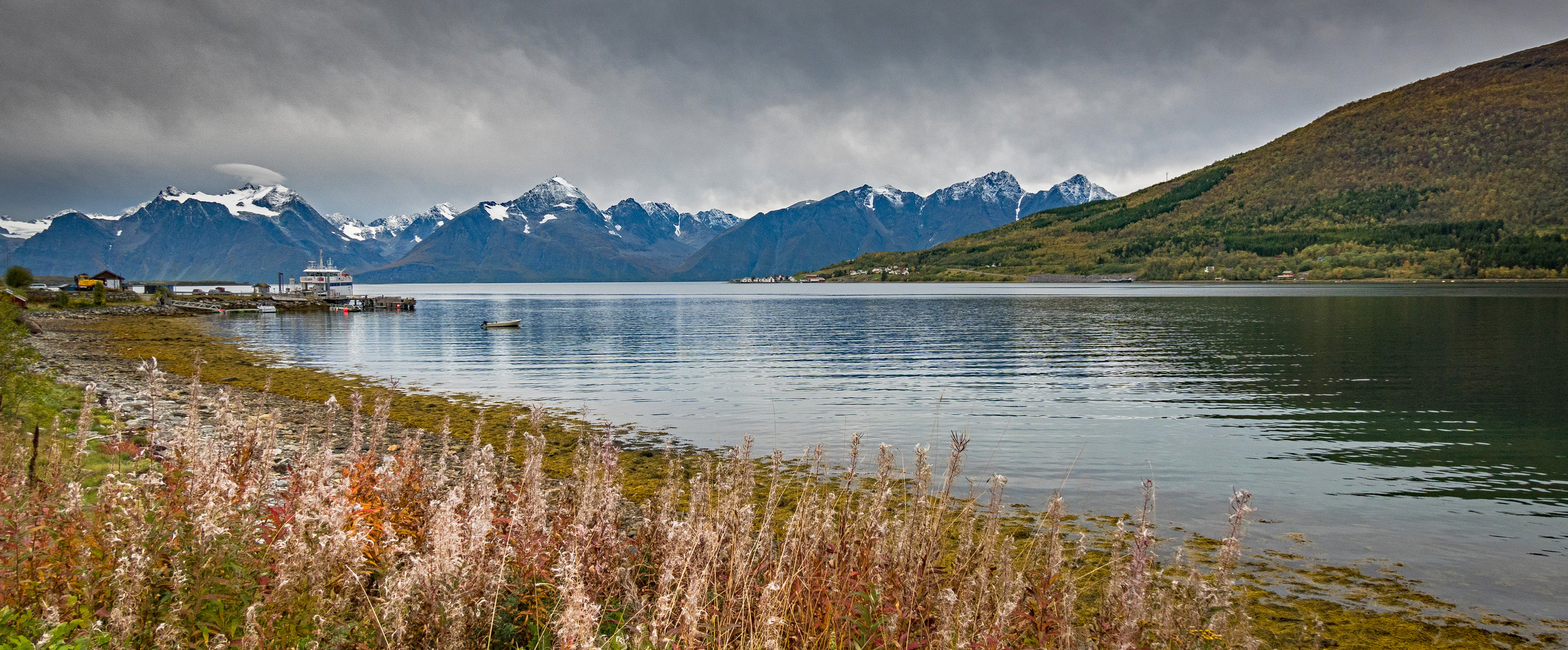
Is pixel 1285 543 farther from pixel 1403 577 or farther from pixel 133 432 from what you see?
pixel 133 432

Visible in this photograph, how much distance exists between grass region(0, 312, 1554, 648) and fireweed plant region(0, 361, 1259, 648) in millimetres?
28

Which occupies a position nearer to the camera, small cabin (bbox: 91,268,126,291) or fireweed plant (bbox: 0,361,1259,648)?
fireweed plant (bbox: 0,361,1259,648)

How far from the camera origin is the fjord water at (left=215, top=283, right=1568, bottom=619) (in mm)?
14164

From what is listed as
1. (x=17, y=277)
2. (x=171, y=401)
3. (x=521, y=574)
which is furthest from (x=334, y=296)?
(x=521, y=574)

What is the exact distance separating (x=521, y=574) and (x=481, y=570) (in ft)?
4.45

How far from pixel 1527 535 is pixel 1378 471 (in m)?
4.91

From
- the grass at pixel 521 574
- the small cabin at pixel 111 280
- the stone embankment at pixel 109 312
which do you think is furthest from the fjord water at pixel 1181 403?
the small cabin at pixel 111 280

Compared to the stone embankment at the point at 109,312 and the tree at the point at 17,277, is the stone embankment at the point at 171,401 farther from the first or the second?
the tree at the point at 17,277

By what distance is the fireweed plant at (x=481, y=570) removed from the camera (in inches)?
174

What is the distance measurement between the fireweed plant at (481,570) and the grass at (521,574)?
0.09 ft

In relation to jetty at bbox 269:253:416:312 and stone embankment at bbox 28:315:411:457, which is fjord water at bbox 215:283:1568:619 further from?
jetty at bbox 269:253:416:312

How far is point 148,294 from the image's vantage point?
430ft

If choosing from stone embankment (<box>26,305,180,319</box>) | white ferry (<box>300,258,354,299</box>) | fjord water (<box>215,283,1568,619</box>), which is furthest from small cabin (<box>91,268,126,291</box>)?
fjord water (<box>215,283,1568,619</box>)

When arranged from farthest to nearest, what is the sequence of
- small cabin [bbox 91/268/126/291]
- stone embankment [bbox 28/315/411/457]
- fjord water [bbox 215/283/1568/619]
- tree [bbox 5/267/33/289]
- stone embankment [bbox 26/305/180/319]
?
small cabin [bbox 91/268/126/291] < tree [bbox 5/267/33/289] < stone embankment [bbox 26/305/180/319] < stone embankment [bbox 28/315/411/457] < fjord water [bbox 215/283/1568/619]
